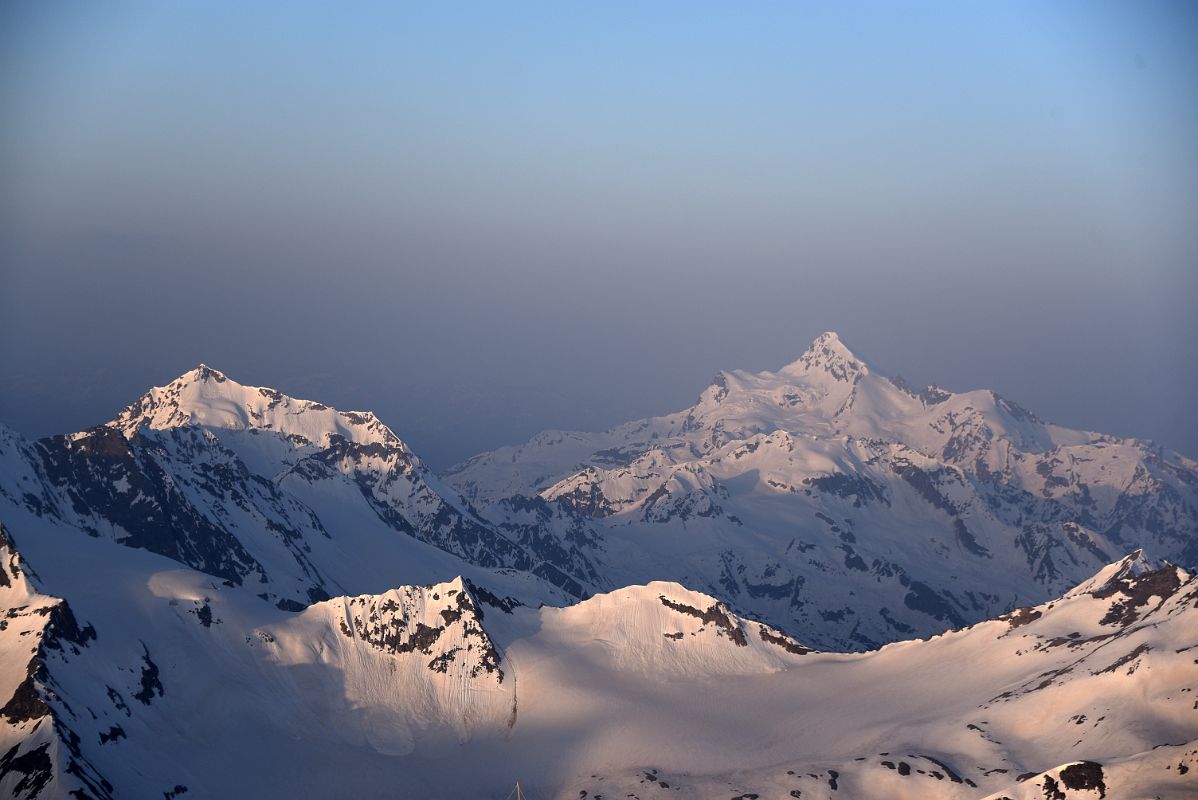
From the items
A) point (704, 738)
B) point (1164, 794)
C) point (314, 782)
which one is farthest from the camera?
point (704, 738)

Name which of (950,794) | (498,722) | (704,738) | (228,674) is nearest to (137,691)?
(228,674)

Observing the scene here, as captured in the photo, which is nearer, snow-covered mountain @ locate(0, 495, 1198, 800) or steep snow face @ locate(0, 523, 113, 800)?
steep snow face @ locate(0, 523, 113, 800)

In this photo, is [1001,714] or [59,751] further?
[1001,714]

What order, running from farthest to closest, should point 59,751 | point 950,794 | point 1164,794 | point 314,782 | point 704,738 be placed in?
point 704,738
point 314,782
point 950,794
point 59,751
point 1164,794

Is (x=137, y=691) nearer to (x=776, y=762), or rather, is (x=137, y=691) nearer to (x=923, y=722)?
(x=776, y=762)

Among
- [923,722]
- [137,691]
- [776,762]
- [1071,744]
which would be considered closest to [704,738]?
[776,762]

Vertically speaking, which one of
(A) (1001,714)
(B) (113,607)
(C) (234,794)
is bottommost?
(C) (234,794)

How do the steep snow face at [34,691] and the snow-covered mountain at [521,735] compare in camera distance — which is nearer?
the steep snow face at [34,691]

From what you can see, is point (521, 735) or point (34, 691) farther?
point (521, 735)

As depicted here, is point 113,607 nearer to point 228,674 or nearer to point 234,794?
point 228,674

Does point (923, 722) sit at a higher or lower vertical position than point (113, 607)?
lower

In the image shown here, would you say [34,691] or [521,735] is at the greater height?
[34,691]
